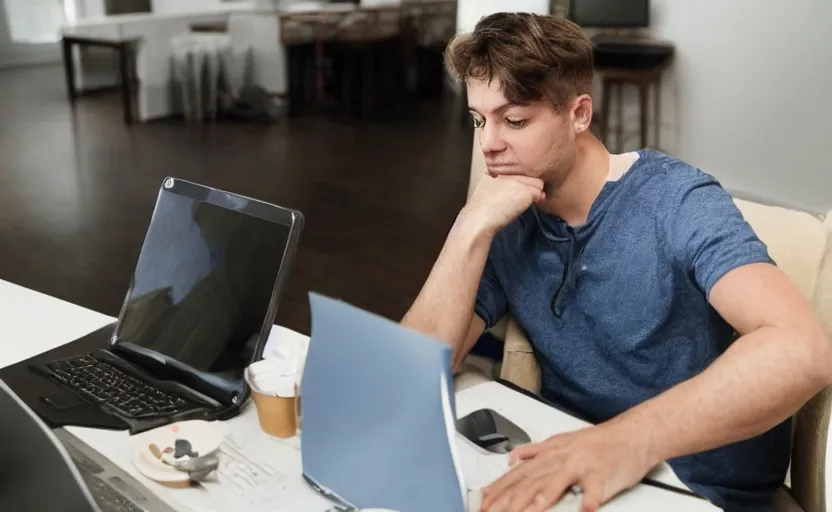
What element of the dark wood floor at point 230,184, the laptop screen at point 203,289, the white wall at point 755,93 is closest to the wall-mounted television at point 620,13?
the white wall at point 755,93

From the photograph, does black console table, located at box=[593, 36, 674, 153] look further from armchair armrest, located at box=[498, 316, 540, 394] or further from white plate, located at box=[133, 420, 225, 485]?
white plate, located at box=[133, 420, 225, 485]

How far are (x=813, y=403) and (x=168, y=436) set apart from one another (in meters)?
0.91

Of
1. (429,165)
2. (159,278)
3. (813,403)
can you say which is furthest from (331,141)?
(813,403)

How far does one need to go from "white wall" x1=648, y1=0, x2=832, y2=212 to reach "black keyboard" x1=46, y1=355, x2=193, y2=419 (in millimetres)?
2910

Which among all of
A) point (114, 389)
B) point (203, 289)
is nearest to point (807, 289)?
point (203, 289)

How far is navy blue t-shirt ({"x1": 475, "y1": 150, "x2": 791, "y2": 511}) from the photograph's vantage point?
1.26 metres

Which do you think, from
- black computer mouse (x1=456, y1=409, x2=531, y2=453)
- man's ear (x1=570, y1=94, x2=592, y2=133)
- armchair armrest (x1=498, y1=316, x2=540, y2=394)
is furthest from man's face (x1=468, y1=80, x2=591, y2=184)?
black computer mouse (x1=456, y1=409, x2=531, y2=453)

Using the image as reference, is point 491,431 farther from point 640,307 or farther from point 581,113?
point 581,113

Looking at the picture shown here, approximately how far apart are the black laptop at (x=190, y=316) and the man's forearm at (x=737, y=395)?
52 centimetres

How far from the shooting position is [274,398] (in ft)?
3.58

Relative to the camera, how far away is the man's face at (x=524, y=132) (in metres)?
1.28

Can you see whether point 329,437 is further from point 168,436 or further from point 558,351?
point 558,351

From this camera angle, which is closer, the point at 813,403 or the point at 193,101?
the point at 813,403

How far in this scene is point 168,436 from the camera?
107cm
